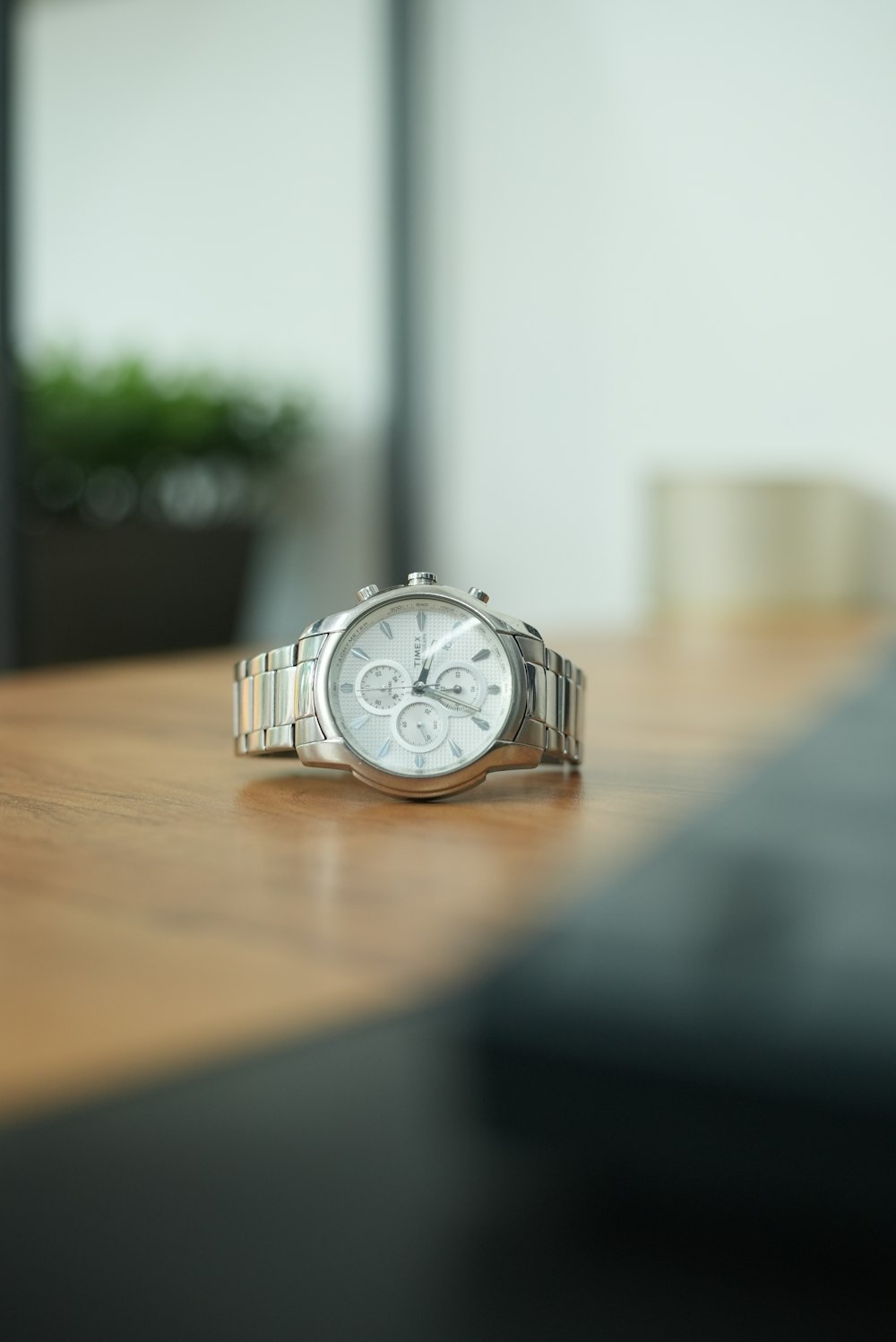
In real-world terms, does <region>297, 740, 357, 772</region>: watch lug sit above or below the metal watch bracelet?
below

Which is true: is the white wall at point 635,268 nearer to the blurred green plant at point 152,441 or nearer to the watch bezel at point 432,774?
the blurred green plant at point 152,441

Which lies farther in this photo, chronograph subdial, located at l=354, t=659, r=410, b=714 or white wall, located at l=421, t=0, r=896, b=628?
white wall, located at l=421, t=0, r=896, b=628

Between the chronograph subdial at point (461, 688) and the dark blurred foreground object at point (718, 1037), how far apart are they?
0.19 m

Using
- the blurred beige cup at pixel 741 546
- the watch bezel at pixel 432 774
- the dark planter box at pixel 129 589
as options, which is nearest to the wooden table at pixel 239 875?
the watch bezel at pixel 432 774

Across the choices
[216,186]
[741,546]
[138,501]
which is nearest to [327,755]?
[741,546]

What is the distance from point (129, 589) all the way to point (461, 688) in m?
2.88

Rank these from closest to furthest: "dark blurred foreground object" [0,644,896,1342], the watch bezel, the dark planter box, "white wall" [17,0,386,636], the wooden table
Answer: "dark blurred foreground object" [0,644,896,1342] < the wooden table < the watch bezel < the dark planter box < "white wall" [17,0,386,636]

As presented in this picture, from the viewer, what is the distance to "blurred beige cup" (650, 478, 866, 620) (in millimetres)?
3129

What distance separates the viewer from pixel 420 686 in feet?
2.49

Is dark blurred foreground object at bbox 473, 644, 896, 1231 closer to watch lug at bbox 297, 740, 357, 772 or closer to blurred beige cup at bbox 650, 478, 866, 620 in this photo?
watch lug at bbox 297, 740, 357, 772

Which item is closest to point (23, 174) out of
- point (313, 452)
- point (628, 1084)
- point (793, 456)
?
point (313, 452)

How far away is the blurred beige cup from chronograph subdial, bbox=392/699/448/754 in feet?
7.94

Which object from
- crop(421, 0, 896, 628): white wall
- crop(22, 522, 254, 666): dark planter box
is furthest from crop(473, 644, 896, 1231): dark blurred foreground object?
crop(421, 0, 896, 628): white wall

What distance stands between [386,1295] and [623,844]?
37 cm
